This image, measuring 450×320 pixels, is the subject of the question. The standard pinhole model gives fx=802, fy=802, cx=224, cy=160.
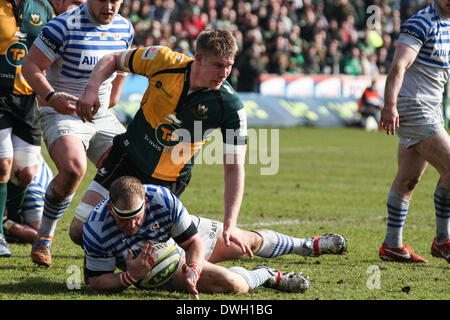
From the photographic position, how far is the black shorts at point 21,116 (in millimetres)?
7625

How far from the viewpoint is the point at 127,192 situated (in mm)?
5199

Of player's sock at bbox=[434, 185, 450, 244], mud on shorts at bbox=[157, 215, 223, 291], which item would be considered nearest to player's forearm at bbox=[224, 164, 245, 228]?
mud on shorts at bbox=[157, 215, 223, 291]

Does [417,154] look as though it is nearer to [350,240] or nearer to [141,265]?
[350,240]

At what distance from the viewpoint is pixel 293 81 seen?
26.7 m

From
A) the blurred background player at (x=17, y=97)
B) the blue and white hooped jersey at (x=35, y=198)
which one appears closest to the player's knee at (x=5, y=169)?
the blurred background player at (x=17, y=97)

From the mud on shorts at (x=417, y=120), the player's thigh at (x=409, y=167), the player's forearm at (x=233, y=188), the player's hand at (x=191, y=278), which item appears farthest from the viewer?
the player's thigh at (x=409, y=167)

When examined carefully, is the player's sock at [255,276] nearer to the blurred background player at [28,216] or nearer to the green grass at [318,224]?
the green grass at [318,224]

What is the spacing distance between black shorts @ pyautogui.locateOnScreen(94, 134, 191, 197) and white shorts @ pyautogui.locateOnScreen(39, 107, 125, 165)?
0.60m

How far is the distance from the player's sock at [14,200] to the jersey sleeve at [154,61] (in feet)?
8.57

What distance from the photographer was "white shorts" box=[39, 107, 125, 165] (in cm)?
697

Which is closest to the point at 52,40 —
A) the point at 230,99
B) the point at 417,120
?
the point at 230,99

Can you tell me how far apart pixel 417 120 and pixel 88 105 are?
122 inches

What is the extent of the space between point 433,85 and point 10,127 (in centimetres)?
401

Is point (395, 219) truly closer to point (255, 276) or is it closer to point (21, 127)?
point (255, 276)
